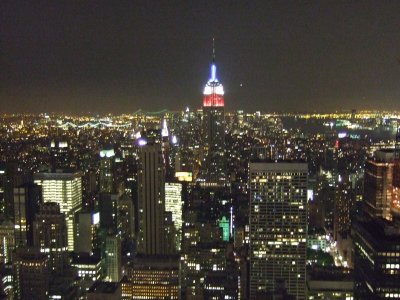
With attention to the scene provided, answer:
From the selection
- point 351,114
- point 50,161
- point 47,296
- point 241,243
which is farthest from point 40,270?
point 351,114

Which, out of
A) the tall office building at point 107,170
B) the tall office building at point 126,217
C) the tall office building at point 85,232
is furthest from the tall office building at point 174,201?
the tall office building at point 85,232

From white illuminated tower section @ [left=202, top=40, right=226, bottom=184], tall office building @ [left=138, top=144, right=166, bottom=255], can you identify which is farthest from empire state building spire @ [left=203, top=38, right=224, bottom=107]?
tall office building @ [left=138, top=144, right=166, bottom=255]

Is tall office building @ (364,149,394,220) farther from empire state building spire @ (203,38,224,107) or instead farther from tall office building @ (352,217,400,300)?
tall office building @ (352,217,400,300)

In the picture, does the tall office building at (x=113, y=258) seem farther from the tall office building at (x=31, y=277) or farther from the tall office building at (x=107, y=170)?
the tall office building at (x=107, y=170)

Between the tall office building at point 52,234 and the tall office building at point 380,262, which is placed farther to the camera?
the tall office building at point 52,234

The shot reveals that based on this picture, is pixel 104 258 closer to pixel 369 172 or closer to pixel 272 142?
pixel 272 142

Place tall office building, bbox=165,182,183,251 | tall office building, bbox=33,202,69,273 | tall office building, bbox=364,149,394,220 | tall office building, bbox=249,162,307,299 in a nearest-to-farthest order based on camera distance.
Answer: tall office building, bbox=249,162,307,299 < tall office building, bbox=33,202,69,273 < tall office building, bbox=364,149,394,220 < tall office building, bbox=165,182,183,251
